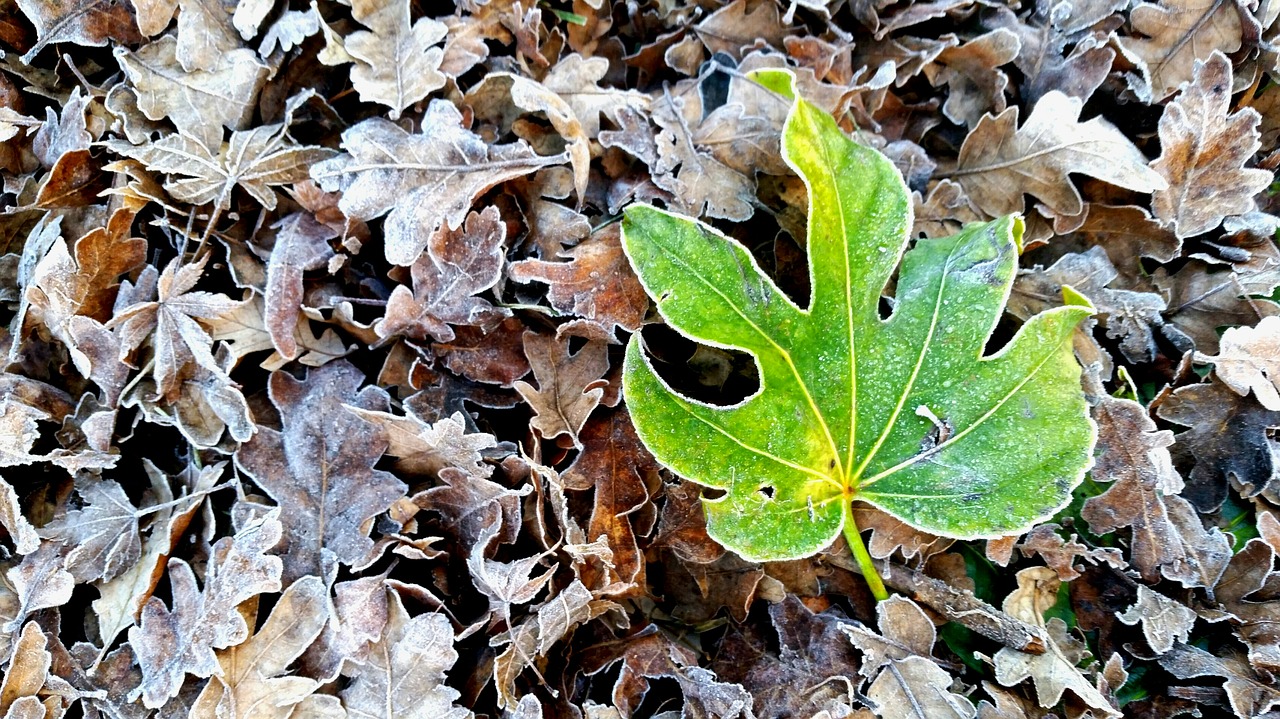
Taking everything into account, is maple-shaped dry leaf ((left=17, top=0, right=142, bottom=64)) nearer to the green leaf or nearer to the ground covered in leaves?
the ground covered in leaves

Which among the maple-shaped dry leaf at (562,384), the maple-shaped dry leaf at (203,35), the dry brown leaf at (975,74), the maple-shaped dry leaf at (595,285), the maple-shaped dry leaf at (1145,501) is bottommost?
the maple-shaped dry leaf at (1145,501)

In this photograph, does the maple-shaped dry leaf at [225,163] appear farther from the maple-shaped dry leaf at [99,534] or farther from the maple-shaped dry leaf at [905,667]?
the maple-shaped dry leaf at [905,667]

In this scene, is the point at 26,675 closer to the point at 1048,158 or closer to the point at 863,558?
the point at 863,558

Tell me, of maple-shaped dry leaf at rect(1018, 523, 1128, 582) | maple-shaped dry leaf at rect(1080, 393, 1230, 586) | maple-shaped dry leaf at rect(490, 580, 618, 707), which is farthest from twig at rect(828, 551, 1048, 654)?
maple-shaped dry leaf at rect(490, 580, 618, 707)

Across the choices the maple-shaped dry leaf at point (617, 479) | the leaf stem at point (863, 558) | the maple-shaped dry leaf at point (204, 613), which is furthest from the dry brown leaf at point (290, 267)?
the leaf stem at point (863, 558)

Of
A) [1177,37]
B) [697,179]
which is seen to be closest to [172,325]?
[697,179]

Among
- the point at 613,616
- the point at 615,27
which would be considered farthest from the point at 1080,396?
the point at 615,27

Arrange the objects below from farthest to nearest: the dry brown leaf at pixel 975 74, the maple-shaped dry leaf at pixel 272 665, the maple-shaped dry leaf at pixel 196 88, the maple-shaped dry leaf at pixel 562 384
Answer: the dry brown leaf at pixel 975 74
the maple-shaped dry leaf at pixel 196 88
the maple-shaped dry leaf at pixel 562 384
the maple-shaped dry leaf at pixel 272 665
